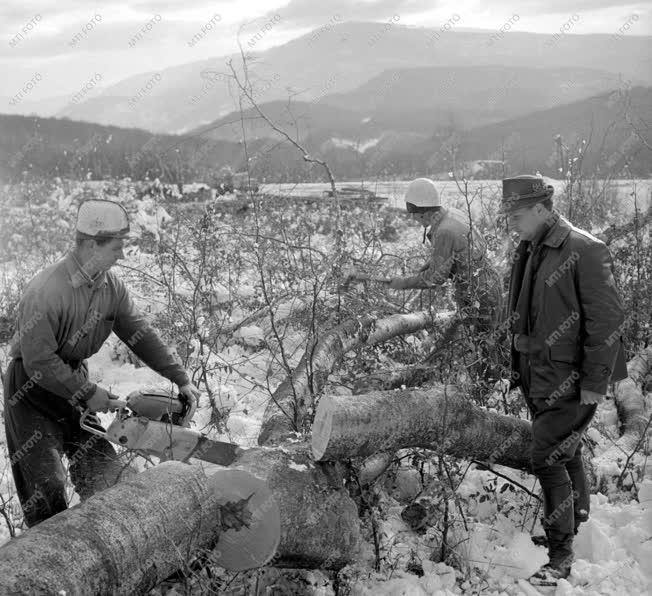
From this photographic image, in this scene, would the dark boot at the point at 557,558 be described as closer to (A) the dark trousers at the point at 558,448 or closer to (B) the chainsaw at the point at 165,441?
(A) the dark trousers at the point at 558,448

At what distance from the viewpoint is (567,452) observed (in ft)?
9.66

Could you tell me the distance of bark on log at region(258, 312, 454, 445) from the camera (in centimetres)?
331

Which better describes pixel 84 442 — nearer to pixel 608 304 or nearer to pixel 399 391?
pixel 399 391

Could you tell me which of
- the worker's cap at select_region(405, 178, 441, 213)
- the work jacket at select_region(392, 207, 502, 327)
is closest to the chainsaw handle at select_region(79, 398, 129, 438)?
the work jacket at select_region(392, 207, 502, 327)

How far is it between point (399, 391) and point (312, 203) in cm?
977

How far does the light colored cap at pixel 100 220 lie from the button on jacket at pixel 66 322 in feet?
0.52

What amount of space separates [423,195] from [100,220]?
255 centimetres

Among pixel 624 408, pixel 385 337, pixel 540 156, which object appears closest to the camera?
pixel 624 408

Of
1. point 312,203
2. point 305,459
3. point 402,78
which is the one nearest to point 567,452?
point 305,459

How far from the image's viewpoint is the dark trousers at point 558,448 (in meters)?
2.93

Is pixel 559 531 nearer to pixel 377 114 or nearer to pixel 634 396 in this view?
Answer: pixel 634 396

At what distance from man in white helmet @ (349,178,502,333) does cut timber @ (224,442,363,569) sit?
176 cm

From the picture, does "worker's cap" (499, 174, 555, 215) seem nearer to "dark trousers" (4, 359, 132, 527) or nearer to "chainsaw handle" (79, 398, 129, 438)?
"chainsaw handle" (79, 398, 129, 438)

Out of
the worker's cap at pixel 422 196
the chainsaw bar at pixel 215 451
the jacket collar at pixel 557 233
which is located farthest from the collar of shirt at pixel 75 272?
the worker's cap at pixel 422 196
